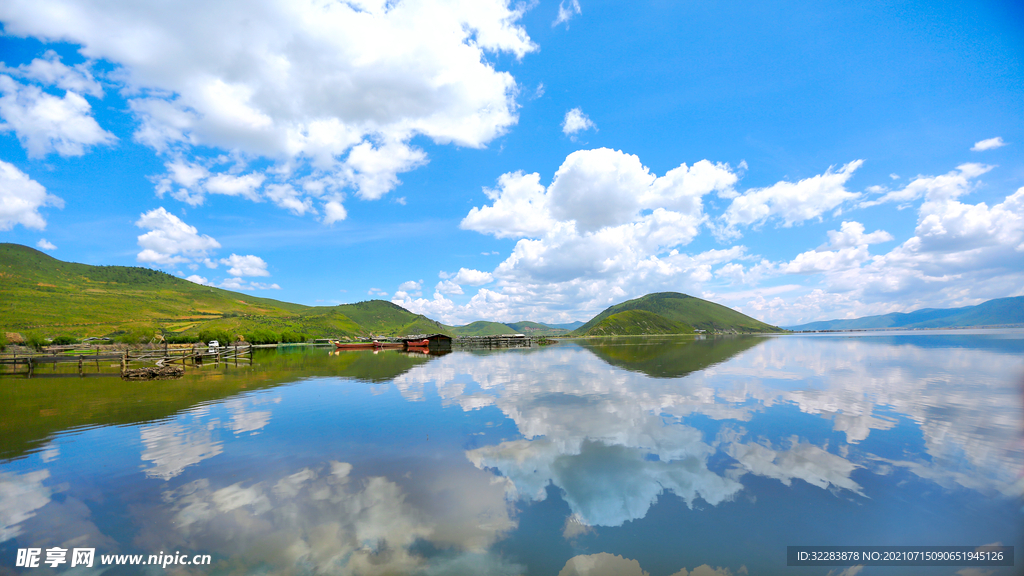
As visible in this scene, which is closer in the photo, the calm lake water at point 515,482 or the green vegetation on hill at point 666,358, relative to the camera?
the calm lake water at point 515,482

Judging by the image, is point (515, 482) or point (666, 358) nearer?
point (515, 482)

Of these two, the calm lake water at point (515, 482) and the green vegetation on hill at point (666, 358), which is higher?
the calm lake water at point (515, 482)

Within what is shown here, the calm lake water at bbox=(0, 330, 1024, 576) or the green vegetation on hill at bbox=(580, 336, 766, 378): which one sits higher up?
the calm lake water at bbox=(0, 330, 1024, 576)

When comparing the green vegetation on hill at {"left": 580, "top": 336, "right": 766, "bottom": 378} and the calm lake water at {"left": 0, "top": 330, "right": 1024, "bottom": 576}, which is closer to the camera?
the calm lake water at {"left": 0, "top": 330, "right": 1024, "bottom": 576}

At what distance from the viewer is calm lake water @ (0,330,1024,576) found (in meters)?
8.35

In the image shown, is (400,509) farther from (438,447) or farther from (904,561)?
(904,561)

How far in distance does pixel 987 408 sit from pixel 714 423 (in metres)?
17.1

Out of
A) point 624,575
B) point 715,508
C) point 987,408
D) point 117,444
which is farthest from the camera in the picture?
point 987,408

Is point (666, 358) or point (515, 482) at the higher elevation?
point (515, 482)

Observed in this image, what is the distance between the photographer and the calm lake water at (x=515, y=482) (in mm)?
8352

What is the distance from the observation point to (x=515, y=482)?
11.8m

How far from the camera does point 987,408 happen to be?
2091 centimetres

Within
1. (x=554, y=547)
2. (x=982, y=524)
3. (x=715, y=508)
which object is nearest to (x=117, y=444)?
(x=554, y=547)

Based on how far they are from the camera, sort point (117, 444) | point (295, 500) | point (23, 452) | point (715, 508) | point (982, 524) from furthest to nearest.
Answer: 1. point (117, 444)
2. point (23, 452)
3. point (295, 500)
4. point (715, 508)
5. point (982, 524)
